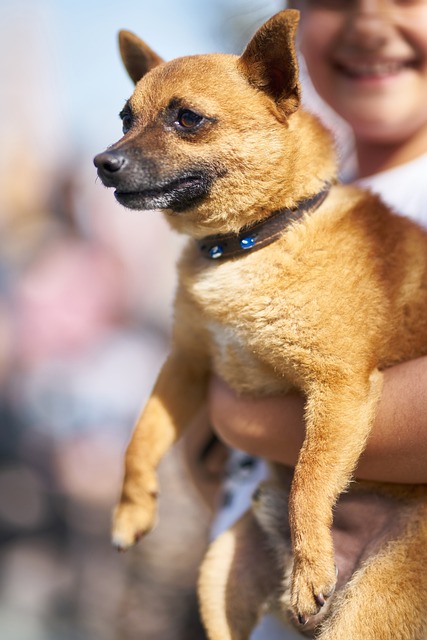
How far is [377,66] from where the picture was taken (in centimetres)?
205

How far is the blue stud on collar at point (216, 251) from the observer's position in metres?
1.79

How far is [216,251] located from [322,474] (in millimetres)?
623

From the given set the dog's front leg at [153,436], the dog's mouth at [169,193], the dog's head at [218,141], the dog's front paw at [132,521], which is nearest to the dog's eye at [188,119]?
the dog's head at [218,141]

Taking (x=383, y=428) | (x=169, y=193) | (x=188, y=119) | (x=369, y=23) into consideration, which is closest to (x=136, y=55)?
(x=188, y=119)

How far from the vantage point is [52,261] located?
4.72 meters

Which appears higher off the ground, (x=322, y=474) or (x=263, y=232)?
(x=263, y=232)

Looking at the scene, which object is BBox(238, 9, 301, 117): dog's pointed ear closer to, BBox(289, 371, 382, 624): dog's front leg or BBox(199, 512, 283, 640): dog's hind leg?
BBox(289, 371, 382, 624): dog's front leg

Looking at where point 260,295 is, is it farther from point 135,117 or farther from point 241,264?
point 135,117

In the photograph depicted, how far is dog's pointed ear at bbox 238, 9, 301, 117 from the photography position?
1.59m

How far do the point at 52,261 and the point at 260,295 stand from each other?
330 cm

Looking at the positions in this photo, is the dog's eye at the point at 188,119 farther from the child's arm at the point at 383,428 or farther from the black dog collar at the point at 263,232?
the child's arm at the point at 383,428

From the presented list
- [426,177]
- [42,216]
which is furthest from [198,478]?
[42,216]

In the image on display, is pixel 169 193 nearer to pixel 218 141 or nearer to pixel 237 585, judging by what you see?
pixel 218 141

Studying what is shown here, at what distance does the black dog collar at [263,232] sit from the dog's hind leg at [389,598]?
0.75 metres
